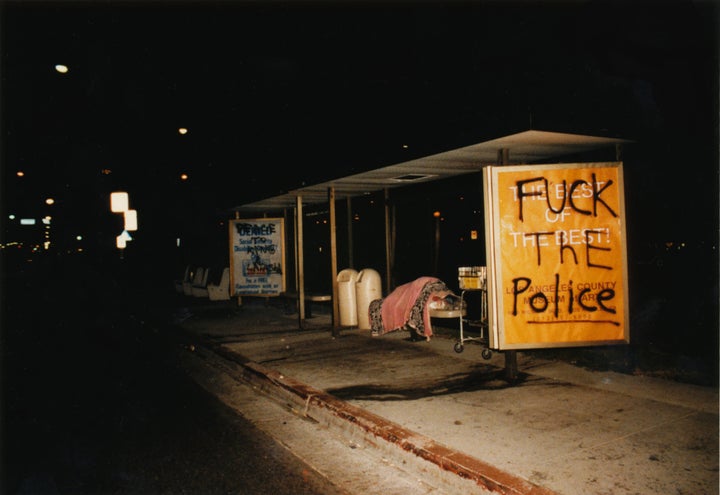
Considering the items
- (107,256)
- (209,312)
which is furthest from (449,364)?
(107,256)

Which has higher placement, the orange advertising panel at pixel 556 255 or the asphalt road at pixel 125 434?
the orange advertising panel at pixel 556 255

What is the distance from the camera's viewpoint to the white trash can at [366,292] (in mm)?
10625

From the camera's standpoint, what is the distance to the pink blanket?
9.00 metres

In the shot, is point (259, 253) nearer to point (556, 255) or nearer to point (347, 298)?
point (347, 298)

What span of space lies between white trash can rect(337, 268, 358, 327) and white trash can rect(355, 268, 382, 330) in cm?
11

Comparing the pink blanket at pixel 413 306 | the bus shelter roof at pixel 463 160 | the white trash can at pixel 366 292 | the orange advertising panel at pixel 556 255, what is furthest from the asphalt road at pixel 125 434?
the bus shelter roof at pixel 463 160

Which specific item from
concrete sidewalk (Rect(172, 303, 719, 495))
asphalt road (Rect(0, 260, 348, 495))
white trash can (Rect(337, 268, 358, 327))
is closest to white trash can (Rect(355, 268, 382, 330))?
white trash can (Rect(337, 268, 358, 327))

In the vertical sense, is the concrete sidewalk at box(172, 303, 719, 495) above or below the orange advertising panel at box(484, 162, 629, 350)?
below

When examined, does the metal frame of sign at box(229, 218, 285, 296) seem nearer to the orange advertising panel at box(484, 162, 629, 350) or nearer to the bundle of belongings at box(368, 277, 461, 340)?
the bundle of belongings at box(368, 277, 461, 340)

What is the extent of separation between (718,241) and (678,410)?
236 cm

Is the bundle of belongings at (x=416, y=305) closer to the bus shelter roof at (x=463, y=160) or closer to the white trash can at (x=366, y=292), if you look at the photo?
the white trash can at (x=366, y=292)

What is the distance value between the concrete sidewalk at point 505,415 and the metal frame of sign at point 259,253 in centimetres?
516

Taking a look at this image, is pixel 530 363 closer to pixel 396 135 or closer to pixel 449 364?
pixel 449 364

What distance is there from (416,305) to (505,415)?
3875mm
